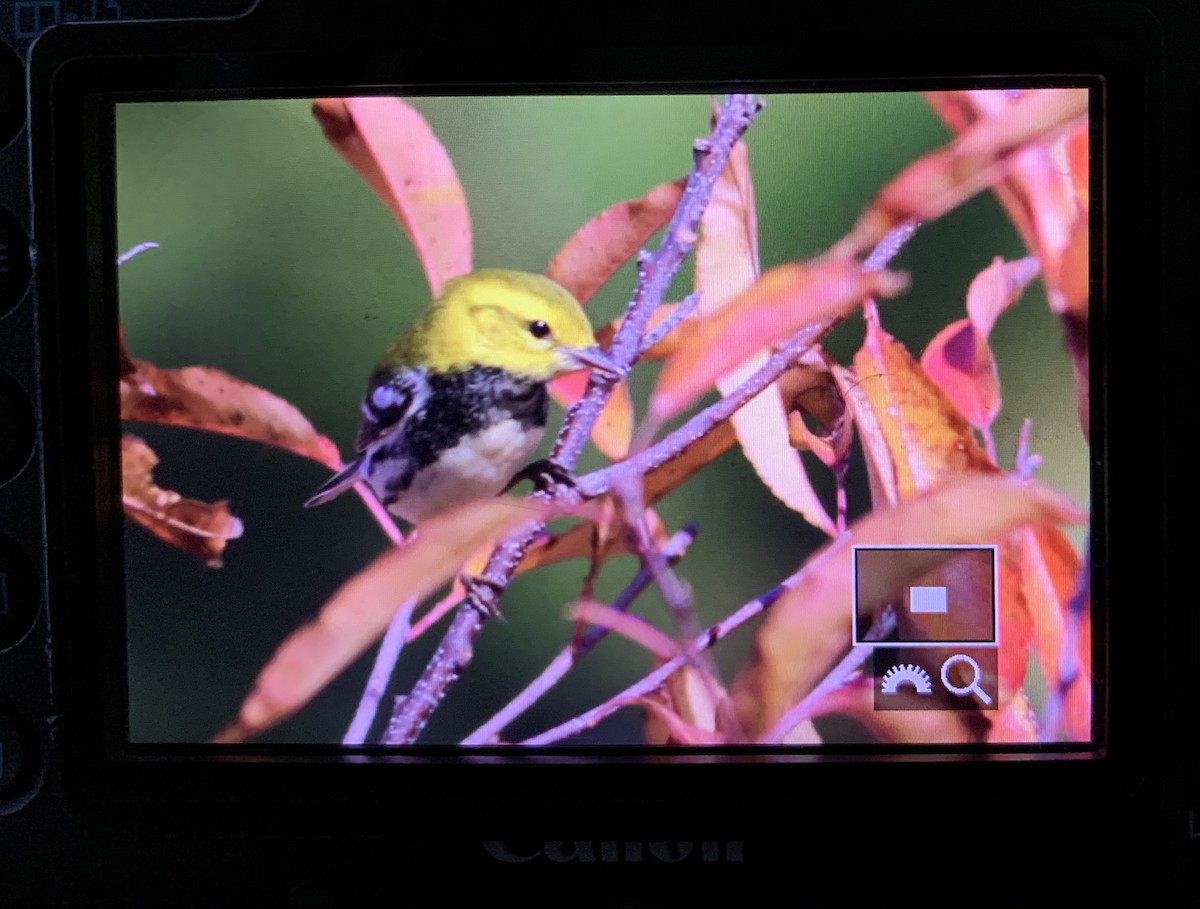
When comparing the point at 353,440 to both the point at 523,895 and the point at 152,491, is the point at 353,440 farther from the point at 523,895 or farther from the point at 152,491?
the point at 523,895

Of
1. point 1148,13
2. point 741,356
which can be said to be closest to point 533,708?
point 741,356

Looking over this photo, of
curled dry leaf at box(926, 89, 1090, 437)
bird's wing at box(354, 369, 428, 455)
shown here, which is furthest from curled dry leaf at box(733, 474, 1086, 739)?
bird's wing at box(354, 369, 428, 455)

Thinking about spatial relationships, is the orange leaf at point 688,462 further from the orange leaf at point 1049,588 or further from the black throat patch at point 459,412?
the orange leaf at point 1049,588

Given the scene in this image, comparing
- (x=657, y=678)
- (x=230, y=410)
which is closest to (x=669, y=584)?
(x=657, y=678)

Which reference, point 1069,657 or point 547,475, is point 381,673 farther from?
point 1069,657

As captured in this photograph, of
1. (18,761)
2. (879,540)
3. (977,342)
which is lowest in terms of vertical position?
(18,761)
